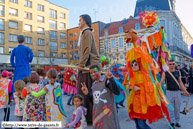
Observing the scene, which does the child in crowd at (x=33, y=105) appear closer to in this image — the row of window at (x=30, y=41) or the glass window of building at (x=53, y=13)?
the row of window at (x=30, y=41)

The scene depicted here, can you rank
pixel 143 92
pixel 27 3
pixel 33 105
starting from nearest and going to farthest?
pixel 143 92 → pixel 33 105 → pixel 27 3

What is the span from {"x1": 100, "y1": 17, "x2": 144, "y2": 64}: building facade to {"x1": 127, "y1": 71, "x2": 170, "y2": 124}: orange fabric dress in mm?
28365

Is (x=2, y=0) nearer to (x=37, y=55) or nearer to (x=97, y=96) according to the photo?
(x=37, y=55)

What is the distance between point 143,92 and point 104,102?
0.73m

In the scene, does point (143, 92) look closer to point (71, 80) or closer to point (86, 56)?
point (86, 56)

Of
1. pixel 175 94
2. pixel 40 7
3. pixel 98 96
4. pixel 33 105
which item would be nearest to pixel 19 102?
pixel 33 105

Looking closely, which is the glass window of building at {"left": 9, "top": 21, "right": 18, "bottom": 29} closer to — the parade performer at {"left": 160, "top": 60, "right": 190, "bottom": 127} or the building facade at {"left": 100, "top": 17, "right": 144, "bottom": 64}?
the building facade at {"left": 100, "top": 17, "right": 144, "bottom": 64}

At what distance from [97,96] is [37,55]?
106 feet

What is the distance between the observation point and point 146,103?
10.4ft

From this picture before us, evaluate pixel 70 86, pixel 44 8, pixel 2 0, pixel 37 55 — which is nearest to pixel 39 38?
pixel 37 55

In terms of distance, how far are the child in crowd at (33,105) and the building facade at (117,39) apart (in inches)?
1107

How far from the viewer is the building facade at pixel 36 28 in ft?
97.5

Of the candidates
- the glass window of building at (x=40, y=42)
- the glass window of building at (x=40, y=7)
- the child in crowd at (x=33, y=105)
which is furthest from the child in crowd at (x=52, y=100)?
the glass window of building at (x=40, y=7)

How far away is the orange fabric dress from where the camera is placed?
3.16 meters
